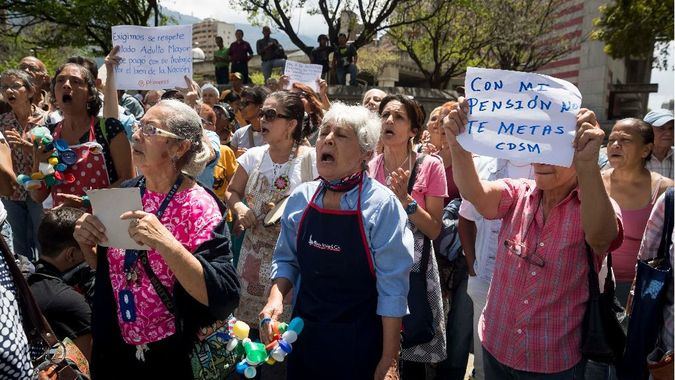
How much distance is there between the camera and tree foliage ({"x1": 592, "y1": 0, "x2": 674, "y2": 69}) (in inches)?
670

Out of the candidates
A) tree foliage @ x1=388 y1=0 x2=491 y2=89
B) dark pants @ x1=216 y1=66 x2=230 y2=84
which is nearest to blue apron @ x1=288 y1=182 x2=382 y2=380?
dark pants @ x1=216 y1=66 x2=230 y2=84

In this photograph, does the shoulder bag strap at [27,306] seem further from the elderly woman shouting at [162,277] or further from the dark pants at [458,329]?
the dark pants at [458,329]

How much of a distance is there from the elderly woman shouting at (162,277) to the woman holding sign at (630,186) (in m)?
2.92

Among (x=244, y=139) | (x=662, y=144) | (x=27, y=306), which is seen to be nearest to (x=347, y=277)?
(x=27, y=306)

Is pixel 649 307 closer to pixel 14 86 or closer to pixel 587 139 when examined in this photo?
pixel 587 139

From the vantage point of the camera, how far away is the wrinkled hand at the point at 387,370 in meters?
2.33

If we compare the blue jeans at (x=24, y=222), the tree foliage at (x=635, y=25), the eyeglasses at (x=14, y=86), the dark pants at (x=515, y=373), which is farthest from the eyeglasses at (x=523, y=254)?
the tree foliage at (x=635, y=25)

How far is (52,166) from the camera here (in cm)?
325

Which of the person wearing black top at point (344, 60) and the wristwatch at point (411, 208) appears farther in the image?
the person wearing black top at point (344, 60)

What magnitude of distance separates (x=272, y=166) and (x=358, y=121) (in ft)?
4.45

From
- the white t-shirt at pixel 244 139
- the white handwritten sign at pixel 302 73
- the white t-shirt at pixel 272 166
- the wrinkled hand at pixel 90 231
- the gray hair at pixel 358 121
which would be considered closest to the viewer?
the wrinkled hand at pixel 90 231

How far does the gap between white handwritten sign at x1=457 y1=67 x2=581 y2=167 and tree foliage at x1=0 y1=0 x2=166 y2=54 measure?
19093 millimetres

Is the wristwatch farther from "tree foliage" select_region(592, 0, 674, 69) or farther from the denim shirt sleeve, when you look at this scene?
"tree foliage" select_region(592, 0, 674, 69)

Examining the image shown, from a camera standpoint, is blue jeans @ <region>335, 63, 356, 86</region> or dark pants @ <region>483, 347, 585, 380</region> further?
blue jeans @ <region>335, 63, 356, 86</region>
